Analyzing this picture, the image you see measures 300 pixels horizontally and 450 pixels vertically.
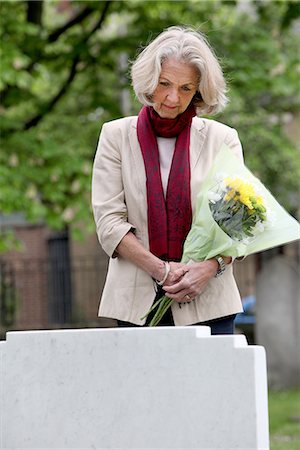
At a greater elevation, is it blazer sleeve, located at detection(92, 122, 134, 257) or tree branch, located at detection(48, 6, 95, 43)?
tree branch, located at detection(48, 6, 95, 43)

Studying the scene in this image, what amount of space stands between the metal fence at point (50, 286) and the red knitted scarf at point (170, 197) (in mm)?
15466

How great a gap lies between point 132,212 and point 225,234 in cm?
46

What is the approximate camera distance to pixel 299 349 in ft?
50.5

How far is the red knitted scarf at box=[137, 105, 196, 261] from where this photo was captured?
494cm

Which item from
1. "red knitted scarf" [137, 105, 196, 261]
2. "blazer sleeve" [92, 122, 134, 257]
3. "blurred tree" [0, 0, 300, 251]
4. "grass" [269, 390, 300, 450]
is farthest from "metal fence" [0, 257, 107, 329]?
"red knitted scarf" [137, 105, 196, 261]

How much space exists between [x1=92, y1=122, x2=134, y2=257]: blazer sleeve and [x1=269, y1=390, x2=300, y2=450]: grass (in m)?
4.57

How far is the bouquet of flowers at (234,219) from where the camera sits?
4762 millimetres

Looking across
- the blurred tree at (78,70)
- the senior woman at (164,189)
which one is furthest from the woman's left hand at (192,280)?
the blurred tree at (78,70)

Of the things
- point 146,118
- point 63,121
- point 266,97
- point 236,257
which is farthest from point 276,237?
point 266,97

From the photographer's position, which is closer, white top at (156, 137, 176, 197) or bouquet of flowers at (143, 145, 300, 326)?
bouquet of flowers at (143, 145, 300, 326)

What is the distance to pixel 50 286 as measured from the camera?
69.8ft

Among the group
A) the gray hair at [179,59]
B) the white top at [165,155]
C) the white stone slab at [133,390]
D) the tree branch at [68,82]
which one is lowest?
the white stone slab at [133,390]

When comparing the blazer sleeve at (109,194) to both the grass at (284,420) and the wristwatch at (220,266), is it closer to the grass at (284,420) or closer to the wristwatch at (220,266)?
the wristwatch at (220,266)

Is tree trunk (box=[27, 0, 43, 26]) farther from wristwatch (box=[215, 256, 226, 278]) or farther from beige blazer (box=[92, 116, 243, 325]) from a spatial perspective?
wristwatch (box=[215, 256, 226, 278])
